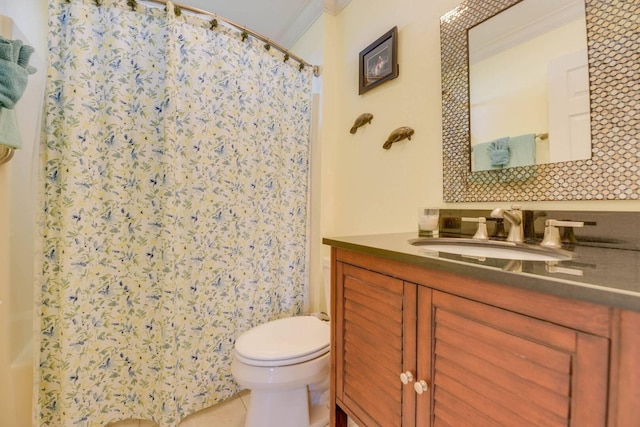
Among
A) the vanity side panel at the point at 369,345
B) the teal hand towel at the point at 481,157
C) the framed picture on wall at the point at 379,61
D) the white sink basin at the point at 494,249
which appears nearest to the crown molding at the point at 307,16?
the framed picture on wall at the point at 379,61

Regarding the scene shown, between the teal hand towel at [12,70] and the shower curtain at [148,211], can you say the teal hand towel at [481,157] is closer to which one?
the shower curtain at [148,211]

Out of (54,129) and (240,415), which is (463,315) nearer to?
(240,415)

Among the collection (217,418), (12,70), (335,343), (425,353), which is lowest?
(217,418)

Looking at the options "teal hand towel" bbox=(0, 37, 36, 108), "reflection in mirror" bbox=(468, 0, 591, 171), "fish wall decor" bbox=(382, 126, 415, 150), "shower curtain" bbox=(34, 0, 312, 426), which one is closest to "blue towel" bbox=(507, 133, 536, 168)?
"reflection in mirror" bbox=(468, 0, 591, 171)

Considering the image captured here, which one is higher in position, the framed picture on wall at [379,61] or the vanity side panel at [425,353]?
the framed picture on wall at [379,61]

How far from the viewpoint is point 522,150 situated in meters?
0.86

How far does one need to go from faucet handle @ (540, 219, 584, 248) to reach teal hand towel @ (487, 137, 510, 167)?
0.85 ft

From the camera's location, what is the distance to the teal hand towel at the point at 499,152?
895 millimetres

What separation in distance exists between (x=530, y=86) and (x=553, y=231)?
48 cm

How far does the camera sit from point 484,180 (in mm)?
961

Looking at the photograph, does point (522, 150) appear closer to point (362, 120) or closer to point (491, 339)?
point (491, 339)

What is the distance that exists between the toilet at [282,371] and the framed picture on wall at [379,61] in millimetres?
1294

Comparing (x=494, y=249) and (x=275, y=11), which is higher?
(x=275, y=11)

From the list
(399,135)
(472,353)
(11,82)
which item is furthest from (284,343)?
(11,82)
